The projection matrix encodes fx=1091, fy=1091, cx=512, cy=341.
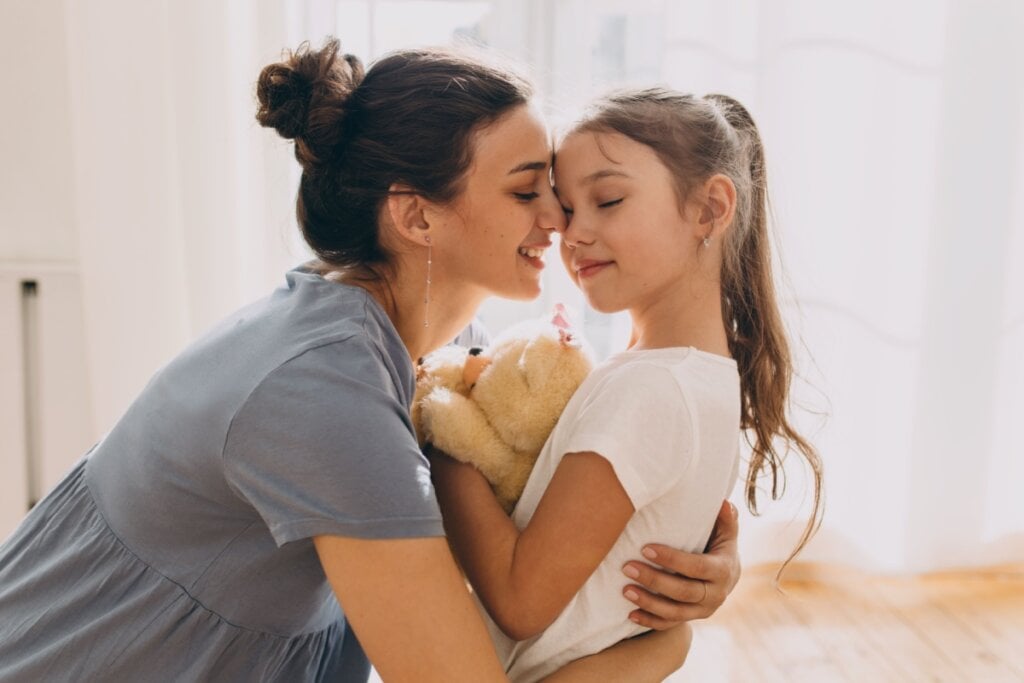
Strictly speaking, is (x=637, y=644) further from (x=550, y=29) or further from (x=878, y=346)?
(x=550, y=29)

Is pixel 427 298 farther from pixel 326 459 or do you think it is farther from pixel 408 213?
pixel 326 459

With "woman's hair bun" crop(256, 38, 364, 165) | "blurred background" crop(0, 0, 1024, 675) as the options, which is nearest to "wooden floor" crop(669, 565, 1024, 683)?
"blurred background" crop(0, 0, 1024, 675)

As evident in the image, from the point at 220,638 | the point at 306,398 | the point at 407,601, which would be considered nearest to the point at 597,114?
the point at 306,398

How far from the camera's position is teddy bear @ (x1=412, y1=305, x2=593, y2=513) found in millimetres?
1290

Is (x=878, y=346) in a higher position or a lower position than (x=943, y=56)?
lower

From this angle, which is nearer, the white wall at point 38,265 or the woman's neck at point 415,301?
the woman's neck at point 415,301

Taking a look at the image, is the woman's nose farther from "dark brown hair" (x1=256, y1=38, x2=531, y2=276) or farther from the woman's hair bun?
the woman's hair bun

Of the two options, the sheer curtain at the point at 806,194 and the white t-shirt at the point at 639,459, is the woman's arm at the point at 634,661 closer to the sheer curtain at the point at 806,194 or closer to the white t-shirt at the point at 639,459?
the white t-shirt at the point at 639,459

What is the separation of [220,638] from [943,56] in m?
2.14

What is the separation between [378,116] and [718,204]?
1.41ft

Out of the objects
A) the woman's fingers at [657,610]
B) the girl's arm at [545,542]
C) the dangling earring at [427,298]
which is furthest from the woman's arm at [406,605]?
the dangling earring at [427,298]

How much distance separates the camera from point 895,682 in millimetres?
2238

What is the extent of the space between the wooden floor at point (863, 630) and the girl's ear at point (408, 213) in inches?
50.6

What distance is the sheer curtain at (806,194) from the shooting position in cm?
230
